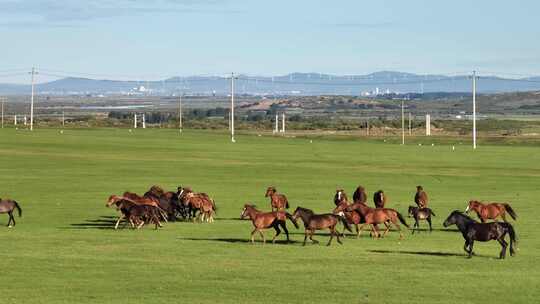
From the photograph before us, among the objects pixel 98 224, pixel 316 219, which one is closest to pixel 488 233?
pixel 316 219

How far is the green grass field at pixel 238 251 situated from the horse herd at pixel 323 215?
0.46 metres

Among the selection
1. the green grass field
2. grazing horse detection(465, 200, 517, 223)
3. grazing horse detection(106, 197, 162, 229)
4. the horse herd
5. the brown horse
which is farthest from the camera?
the brown horse

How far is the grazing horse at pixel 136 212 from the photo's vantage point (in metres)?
31.4

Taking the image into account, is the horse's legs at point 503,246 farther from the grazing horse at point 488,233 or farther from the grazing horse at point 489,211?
the grazing horse at point 489,211

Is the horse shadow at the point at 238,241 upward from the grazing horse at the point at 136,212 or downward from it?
downward

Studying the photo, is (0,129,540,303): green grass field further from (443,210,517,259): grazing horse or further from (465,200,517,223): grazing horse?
(465,200,517,223): grazing horse

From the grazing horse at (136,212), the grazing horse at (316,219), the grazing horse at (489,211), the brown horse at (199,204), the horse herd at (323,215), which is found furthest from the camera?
the brown horse at (199,204)

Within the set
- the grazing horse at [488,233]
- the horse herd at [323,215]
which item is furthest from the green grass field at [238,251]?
the horse herd at [323,215]

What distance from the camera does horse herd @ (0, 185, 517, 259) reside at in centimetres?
2538

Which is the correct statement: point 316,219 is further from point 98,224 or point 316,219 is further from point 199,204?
point 98,224

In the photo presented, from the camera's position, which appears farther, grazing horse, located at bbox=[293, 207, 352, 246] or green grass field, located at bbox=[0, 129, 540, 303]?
grazing horse, located at bbox=[293, 207, 352, 246]

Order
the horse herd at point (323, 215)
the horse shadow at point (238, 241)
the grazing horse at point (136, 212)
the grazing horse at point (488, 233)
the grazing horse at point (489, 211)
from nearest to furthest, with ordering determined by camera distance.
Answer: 1. the grazing horse at point (488, 233)
2. the horse herd at point (323, 215)
3. the horse shadow at point (238, 241)
4. the grazing horse at point (489, 211)
5. the grazing horse at point (136, 212)

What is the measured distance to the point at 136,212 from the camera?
103 feet

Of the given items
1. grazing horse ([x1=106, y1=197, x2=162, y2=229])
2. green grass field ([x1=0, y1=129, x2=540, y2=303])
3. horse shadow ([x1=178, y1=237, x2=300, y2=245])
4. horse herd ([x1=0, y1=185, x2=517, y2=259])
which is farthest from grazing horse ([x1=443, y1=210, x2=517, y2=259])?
Result: grazing horse ([x1=106, y1=197, x2=162, y2=229])
